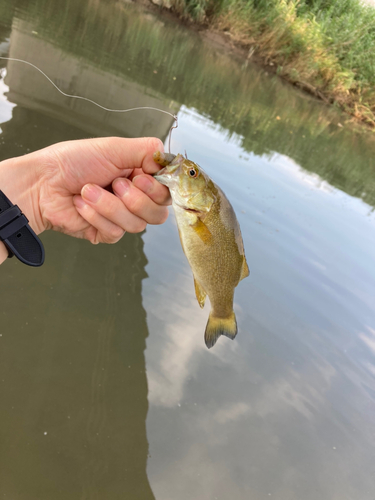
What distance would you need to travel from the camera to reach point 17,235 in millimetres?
1710

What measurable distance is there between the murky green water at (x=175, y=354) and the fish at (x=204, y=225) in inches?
49.7

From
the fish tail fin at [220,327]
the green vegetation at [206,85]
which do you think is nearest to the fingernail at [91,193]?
the fish tail fin at [220,327]

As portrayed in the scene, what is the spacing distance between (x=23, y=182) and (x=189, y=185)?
37.3 inches

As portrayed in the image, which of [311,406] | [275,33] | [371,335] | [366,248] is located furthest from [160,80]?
[275,33]

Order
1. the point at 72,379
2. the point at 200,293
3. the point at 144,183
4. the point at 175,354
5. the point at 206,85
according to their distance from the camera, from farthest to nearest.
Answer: the point at 206,85 < the point at 175,354 < the point at 72,379 < the point at 200,293 < the point at 144,183

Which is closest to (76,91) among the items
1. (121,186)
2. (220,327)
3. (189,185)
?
(121,186)

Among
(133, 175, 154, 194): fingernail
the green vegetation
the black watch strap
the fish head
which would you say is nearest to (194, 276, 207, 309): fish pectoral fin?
the fish head

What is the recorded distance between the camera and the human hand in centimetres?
187

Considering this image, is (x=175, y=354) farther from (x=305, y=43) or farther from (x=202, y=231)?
(x=305, y=43)

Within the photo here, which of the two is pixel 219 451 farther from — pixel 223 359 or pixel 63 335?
pixel 63 335

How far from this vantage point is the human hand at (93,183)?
1.87m

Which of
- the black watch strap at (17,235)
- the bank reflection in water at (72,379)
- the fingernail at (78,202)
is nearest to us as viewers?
the black watch strap at (17,235)

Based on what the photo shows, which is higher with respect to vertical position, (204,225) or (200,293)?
(204,225)

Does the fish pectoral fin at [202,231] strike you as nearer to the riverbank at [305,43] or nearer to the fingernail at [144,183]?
the fingernail at [144,183]
